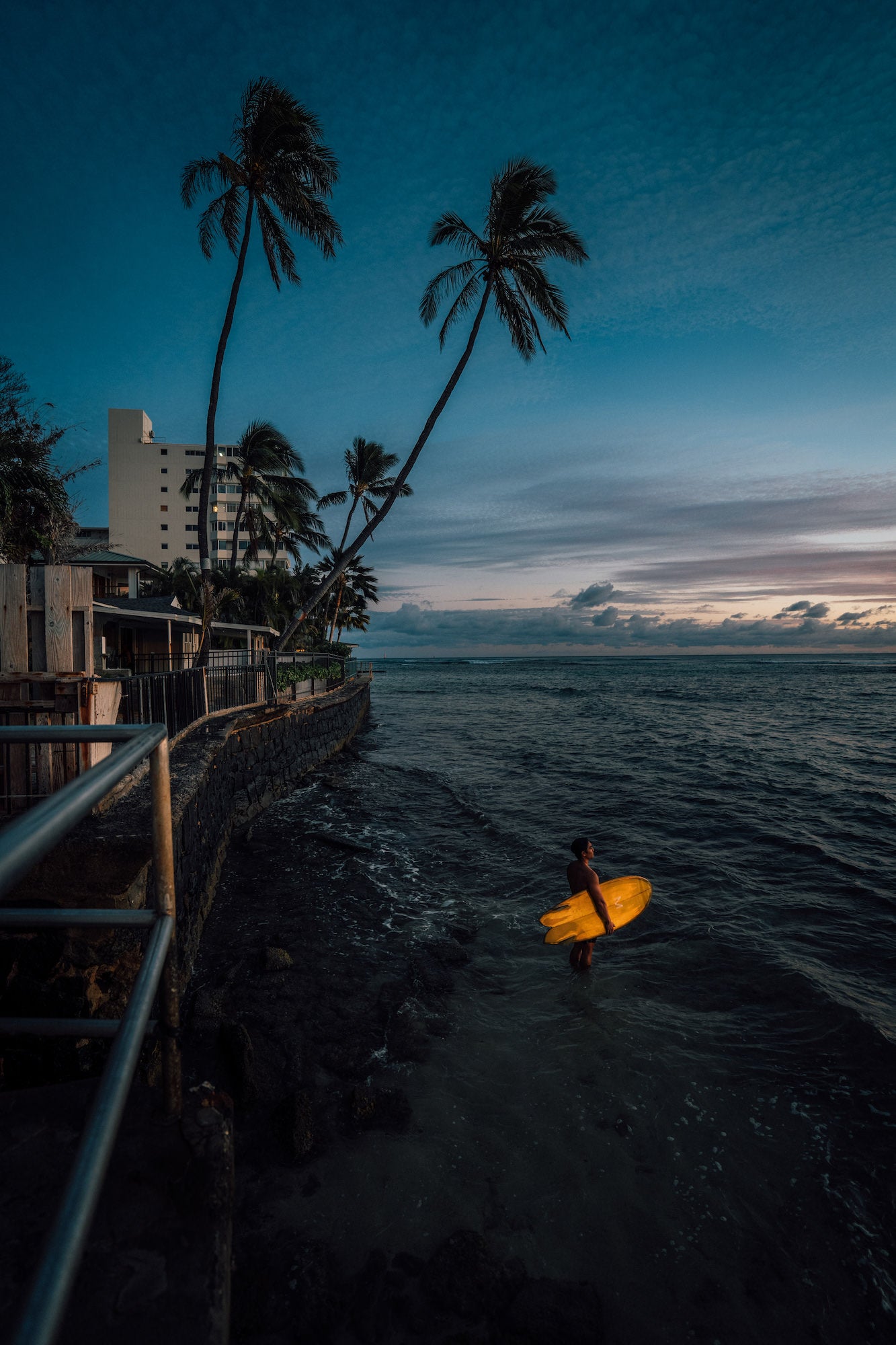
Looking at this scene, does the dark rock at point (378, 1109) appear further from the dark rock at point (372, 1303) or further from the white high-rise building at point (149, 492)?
the white high-rise building at point (149, 492)

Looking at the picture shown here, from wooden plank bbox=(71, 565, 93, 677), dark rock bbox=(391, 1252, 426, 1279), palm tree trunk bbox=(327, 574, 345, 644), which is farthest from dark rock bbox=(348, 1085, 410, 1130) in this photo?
palm tree trunk bbox=(327, 574, 345, 644)

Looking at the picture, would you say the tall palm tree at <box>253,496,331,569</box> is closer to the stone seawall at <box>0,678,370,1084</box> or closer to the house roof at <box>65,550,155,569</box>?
the house roof at <box>65,550,155,569</box>

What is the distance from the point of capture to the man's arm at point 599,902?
20.4ft

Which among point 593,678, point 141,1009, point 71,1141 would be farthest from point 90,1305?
point 593,678

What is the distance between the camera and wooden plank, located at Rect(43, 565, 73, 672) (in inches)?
173

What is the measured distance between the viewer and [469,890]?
8359 mm

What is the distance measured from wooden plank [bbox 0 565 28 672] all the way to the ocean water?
12.9 feet

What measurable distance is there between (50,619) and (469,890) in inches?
243

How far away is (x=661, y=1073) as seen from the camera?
4.73 meters

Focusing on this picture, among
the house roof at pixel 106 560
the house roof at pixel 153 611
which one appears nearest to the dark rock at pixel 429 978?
the house roof at pixel 153 611

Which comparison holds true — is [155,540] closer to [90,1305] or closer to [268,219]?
[268,219]

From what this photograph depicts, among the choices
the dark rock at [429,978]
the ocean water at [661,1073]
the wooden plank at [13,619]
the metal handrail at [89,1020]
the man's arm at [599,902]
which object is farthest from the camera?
the man's arm at [599,902]

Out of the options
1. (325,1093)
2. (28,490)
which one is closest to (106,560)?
(28,490)

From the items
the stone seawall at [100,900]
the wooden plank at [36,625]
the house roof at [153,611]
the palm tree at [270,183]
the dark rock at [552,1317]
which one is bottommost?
the dark rock at [552,1317]
